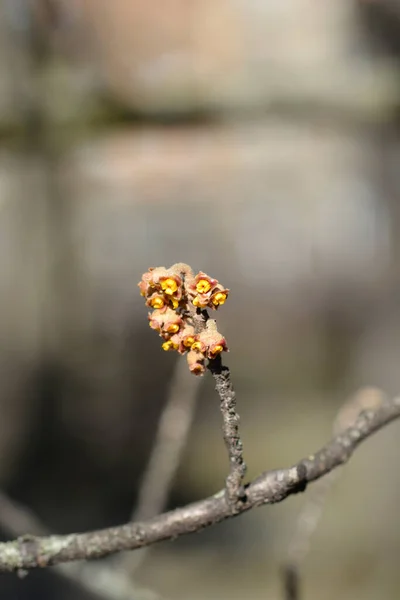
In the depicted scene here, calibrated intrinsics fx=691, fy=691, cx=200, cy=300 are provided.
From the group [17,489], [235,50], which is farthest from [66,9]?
[17,489]

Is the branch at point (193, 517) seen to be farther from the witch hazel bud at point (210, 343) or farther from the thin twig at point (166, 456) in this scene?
the thin twig at point (166, 456)

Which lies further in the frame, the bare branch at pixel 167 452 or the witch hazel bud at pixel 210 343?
the bare branch at pixel 167 452

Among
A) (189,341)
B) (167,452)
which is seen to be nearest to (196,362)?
(189,341)

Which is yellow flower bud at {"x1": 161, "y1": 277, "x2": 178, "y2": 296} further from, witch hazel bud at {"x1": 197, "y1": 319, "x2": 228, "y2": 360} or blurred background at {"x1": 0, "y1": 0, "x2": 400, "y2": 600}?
blurred background at {"x1": 0, "y1": 0, "x2": 400, "y2": 600}

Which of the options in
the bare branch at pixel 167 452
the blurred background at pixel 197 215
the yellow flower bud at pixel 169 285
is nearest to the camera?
the yellow flower bud at pixel 169 285

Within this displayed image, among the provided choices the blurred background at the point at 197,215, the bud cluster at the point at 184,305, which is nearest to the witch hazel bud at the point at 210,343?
the bud cluster at the point at 184,305

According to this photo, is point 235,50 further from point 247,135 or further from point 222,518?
point 222,518
